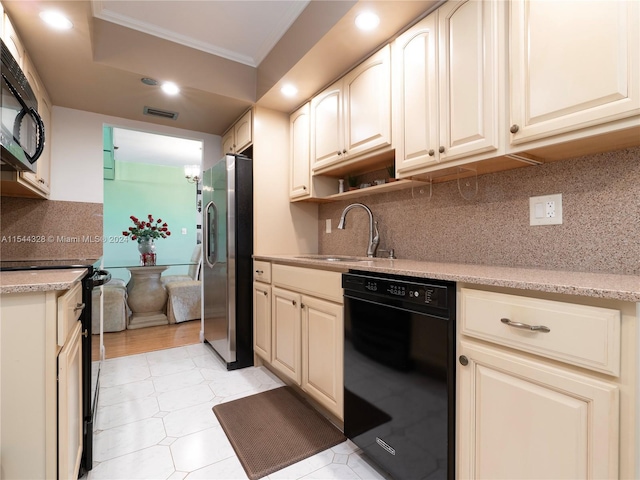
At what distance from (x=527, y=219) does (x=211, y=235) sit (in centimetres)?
244

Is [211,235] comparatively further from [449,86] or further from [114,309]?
[449,86]

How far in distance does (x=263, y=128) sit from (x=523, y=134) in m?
2.02

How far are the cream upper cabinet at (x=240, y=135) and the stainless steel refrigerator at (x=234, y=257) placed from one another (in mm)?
261

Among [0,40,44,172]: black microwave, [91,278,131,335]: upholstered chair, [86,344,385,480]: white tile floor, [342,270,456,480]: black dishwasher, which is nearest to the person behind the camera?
[342,270,456,480]: black dishwasher

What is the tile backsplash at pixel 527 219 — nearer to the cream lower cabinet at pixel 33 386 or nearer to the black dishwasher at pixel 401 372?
the black dishwasher at pixel 401 372

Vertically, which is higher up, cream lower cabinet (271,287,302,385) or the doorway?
the doorway

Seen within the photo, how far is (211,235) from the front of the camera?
2.88 m

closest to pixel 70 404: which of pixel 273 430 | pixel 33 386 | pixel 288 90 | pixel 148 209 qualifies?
pixel 33 386

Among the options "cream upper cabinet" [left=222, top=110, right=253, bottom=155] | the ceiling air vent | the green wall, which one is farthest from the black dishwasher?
the green wall

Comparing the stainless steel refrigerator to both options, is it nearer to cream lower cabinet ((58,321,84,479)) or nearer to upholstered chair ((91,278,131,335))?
cream lower cabinet ((58,321,84,479))

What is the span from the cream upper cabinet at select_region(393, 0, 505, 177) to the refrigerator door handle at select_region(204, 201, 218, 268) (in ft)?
5.82

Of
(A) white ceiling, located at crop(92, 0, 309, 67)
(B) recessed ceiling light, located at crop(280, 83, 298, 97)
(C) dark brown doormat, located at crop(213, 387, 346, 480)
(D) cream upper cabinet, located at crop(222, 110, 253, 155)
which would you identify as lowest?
(C) dark brown doormat, located at crop(213, 387, 346, 480)

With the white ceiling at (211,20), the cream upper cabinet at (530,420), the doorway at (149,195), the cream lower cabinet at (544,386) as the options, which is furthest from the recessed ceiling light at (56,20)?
the doorway at (149,195)

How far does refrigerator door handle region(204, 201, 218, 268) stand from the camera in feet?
9.21
